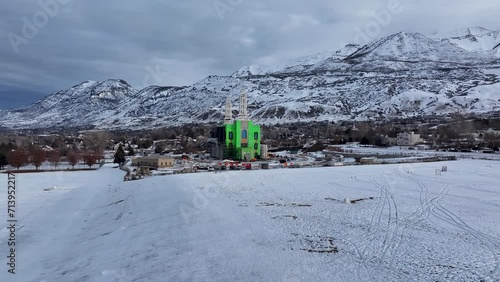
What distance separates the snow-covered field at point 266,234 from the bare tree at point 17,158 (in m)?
24.5

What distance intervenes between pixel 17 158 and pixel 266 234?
41595 mm

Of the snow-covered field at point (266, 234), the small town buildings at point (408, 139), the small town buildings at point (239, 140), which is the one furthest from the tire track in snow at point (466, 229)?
the small town buildings at point (408, 139)

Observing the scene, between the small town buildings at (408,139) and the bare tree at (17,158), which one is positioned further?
the small town buildings at (408,139)

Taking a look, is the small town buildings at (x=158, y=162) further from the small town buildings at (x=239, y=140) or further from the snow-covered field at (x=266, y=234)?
the snow-covered field at (x=266, y=234)

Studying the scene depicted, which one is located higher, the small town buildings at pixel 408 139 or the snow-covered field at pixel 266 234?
the small town buildings at pixel 408 139

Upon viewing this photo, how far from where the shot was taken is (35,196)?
23.2m

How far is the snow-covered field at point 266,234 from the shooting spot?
8.91 metres

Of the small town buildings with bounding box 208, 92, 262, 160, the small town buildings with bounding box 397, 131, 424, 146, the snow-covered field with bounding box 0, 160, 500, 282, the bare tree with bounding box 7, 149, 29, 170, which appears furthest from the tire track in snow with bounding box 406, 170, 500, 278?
the small town buildings with bounding box 397, 131, 424, 146

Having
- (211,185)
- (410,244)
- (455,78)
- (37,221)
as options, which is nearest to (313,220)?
(410,244)

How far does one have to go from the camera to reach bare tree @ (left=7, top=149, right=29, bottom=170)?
43781 mm

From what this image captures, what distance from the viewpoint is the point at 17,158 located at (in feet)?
144

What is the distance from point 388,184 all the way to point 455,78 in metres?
188

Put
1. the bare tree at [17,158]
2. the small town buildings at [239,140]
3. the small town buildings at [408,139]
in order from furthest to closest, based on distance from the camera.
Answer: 1. the small town buildings at [408,139]
2. the bare tree at [17,158]
3. the small town buildings at [239,140]

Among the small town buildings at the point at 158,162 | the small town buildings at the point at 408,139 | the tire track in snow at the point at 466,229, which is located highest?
the small town buildings at the point at 408,139
